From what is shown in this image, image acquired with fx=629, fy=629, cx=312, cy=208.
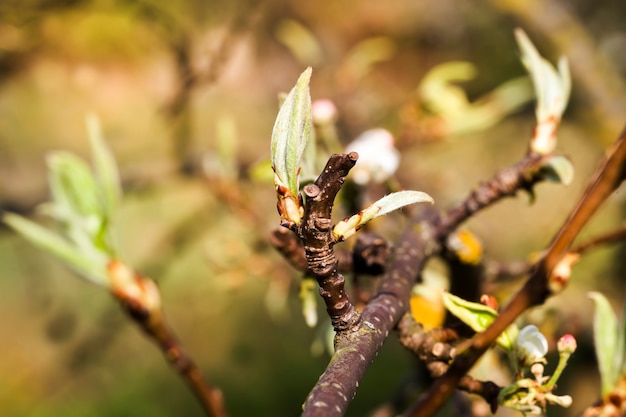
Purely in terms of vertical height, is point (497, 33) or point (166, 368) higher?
point (497, 33)

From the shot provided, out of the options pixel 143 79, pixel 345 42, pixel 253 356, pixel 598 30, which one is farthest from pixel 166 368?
pixel 598 30

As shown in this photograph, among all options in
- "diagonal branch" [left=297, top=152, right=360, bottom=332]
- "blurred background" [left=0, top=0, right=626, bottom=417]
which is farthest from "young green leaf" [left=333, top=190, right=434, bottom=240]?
"blurred background" [left=0, top=0, right=626, bottom=417]

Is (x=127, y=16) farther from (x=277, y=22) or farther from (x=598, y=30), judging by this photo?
(x=598, y=30)

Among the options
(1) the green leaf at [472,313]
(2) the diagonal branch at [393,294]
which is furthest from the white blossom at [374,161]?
(1) the green leaf at [472,313]

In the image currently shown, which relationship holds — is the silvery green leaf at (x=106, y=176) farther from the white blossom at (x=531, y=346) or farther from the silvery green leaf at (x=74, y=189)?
the white blossom at (x=531, y=346)

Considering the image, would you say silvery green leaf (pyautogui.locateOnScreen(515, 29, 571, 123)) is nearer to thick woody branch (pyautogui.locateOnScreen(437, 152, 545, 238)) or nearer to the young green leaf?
thick woody branch (pyautogui.locateOnScreen(437, 152, 545, 238))

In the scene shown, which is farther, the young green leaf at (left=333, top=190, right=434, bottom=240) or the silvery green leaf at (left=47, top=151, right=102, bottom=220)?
the silvery green leaf at (left=47, top=151, right=102, bottom=220)
